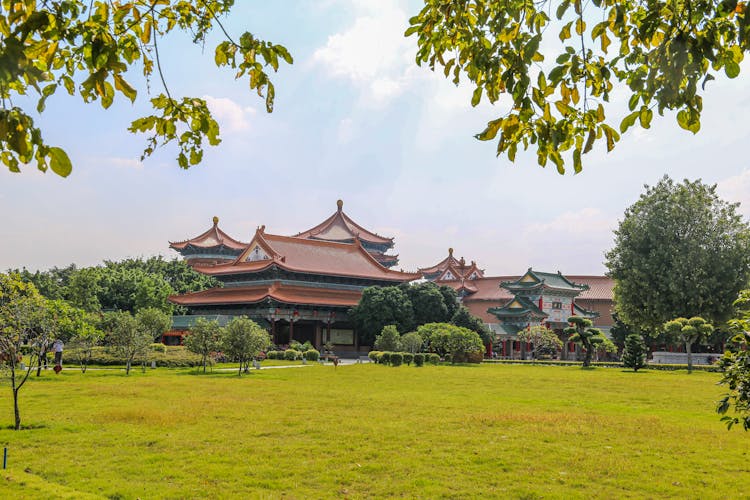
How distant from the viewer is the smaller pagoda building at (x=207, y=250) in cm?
6550

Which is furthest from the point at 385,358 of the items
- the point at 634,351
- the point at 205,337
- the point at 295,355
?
the point at 634,351

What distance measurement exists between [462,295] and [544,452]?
164 ft

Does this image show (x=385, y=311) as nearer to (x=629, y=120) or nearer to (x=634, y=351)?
(x=634, y=351)

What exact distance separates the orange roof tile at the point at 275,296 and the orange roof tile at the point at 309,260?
127 centimetres

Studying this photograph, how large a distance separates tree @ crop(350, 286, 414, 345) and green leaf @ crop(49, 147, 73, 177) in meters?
37.5

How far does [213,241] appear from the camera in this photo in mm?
66688

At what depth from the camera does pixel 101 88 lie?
3.97 metres

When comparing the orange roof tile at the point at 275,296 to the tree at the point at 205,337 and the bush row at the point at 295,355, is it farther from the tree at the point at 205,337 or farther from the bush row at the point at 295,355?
the tree at the point at 205,337

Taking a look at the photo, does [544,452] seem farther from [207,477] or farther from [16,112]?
[16,112]

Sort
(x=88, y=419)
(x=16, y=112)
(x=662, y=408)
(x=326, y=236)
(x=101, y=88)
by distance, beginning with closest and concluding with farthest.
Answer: (x=16, y=112) → (x=101, y=88) → (x=88, y=419) → (x=662, y=408) → (x=326, y=236)

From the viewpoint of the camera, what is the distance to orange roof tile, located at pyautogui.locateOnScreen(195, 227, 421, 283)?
44.8 metres

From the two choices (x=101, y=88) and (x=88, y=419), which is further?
(x=88, y=419)

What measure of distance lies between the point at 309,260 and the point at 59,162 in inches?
1733

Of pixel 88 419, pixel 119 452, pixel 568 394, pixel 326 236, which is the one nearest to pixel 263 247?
pixel 326 236
